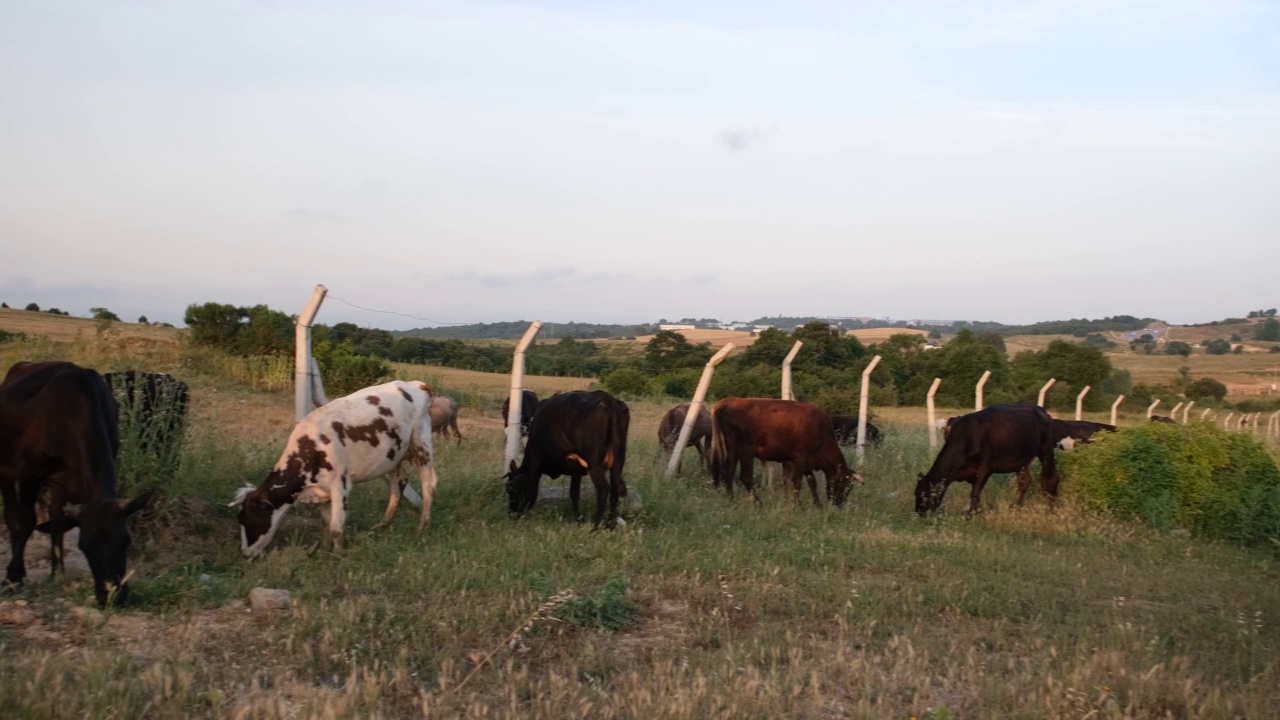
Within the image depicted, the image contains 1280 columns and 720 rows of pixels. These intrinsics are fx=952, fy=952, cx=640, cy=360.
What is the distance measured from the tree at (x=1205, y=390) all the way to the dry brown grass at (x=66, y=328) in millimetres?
40714

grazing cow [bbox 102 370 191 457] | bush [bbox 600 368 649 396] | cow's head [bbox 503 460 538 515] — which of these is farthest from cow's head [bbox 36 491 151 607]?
bush [bbox 600 368 649 396]

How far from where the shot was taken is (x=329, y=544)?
309 inches

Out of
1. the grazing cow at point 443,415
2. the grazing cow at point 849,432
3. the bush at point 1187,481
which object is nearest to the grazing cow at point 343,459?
the grazing cow at point 443,415

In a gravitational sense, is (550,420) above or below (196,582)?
above

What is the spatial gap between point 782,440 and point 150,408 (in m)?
7.52

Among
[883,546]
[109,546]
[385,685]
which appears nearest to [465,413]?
[883,546]

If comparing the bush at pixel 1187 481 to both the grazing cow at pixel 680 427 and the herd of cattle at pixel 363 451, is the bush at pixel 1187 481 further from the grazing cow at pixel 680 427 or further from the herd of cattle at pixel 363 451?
the grazing cow at pixel 680 427

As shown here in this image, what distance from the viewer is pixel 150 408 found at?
9.38m

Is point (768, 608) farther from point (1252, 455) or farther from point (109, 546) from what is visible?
point (1252, 455)

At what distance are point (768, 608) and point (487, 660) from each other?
225 centimetres

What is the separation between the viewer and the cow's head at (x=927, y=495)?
11.5 meters

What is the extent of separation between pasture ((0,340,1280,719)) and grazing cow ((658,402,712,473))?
5097mm

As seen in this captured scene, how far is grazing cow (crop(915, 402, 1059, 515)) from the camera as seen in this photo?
11.7 m

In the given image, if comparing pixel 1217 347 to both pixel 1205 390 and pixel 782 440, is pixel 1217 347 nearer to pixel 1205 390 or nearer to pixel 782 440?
pixel 1205 390
